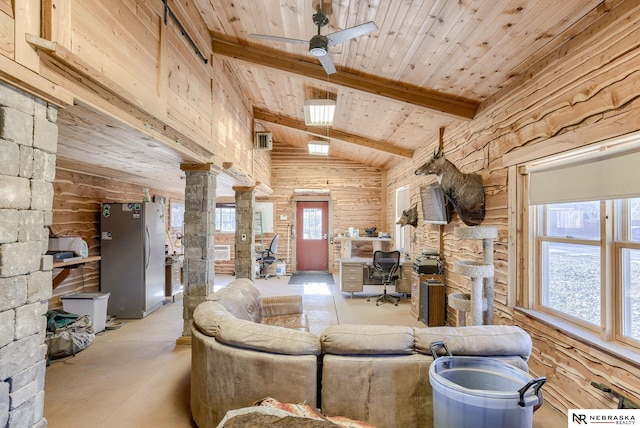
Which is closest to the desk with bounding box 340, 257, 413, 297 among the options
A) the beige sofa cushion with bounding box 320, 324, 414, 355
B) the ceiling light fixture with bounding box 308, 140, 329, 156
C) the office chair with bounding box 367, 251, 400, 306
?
the office chair with bounding box 367, 251, 400, 306

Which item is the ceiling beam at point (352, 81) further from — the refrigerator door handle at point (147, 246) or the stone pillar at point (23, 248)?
the refrigerator door handle at point (147, 246)

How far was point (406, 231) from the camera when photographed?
22.2ft

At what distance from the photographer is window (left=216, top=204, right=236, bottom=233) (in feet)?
28.1

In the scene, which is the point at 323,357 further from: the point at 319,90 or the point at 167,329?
the point at 319,90

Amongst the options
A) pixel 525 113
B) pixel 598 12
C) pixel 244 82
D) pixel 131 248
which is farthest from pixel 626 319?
pixel 131 248

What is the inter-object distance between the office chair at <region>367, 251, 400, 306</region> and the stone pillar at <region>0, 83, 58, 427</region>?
182 inches

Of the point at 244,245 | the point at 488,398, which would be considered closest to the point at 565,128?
the point at 488,398

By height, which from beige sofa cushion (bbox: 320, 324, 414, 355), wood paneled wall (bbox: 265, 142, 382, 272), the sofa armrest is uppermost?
wood paneled wall (bbox: 265, 142, 382, 272)

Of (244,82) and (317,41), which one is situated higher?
(244,82)

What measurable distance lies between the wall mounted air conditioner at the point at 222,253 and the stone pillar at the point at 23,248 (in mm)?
6912

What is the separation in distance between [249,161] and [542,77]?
175 inches

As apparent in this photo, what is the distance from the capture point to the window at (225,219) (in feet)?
28.1

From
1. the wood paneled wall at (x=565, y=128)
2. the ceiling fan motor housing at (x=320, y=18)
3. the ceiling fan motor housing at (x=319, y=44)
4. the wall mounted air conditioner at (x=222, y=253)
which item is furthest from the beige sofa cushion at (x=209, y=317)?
the wall mounted air conditioner at (x=222, y=253)
